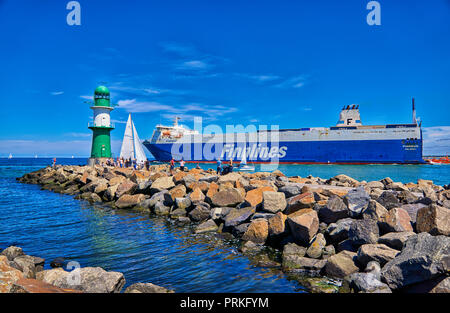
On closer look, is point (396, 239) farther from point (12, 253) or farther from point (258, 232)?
point (12, 253)

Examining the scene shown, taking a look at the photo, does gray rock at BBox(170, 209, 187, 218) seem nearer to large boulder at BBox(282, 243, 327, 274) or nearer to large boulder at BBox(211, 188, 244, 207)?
large boulder at BBox(211, 188, 244, 207)

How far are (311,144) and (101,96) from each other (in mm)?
31327

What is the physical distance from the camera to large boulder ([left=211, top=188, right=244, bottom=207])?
8359 mm

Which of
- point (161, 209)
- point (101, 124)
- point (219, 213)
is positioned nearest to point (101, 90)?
point (101, 124)

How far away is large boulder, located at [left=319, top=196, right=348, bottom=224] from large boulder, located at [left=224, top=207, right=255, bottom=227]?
6.04 ft

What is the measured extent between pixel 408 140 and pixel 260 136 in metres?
22.3

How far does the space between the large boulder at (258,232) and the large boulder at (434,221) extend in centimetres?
298

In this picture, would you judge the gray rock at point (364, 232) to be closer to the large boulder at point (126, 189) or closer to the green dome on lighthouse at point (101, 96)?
the large boulder at point (126, 189)

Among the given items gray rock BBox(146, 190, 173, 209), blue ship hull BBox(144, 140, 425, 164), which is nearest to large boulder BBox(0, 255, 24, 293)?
gray rock BBox(146, 190, 173, 209)

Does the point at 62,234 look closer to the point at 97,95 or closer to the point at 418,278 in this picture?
the point at 418,278

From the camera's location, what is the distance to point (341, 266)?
170 inches

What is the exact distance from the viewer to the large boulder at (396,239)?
4.35 metres

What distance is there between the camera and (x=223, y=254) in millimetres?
5684

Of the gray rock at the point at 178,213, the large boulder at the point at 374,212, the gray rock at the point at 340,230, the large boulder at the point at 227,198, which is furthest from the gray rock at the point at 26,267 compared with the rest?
the large boulder at the point at 374,212
